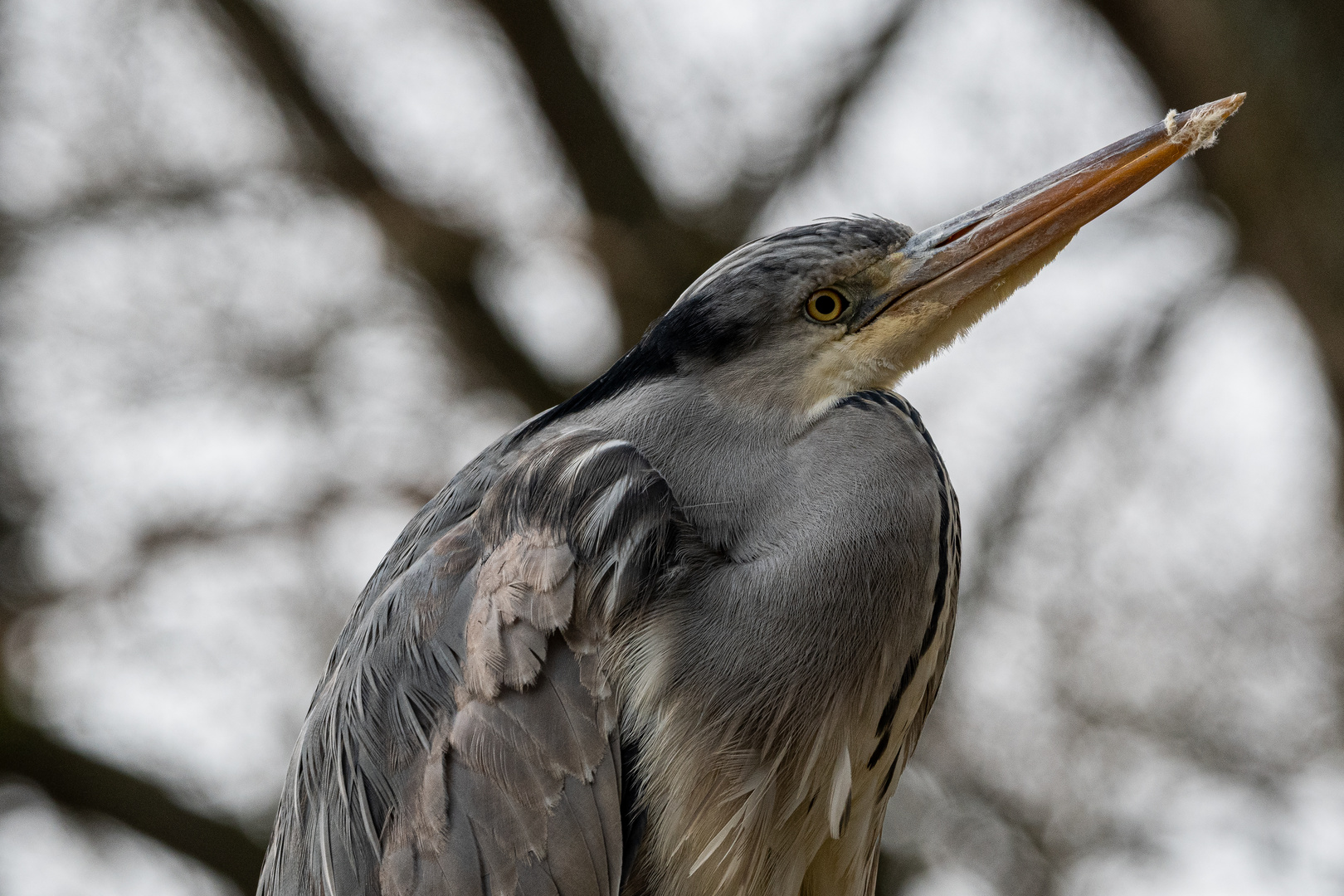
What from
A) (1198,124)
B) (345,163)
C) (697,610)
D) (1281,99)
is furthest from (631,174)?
(697,610)

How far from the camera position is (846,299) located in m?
2.31

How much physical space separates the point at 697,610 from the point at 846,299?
0.70 metres

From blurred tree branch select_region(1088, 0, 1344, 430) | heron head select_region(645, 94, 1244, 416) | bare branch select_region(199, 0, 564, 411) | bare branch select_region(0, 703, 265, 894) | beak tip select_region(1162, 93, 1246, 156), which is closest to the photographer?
beak tip select_region(1162, 93, 1246, 156)

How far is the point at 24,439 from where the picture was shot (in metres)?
5.16

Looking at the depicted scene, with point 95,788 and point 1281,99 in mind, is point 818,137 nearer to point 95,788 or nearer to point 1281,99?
point 1281,99

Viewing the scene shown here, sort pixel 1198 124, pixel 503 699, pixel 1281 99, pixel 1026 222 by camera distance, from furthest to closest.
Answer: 1. pixel 1281 99
2. pixel 1026 222
3. pixel 1198 124
4. pixel 503 699

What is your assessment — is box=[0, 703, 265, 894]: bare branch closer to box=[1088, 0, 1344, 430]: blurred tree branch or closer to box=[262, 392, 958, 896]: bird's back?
box=[262, 392, 958, 896]: bird's back

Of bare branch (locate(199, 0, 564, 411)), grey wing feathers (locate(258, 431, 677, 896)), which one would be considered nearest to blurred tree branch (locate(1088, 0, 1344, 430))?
grey wing feathers (locate(258, 431, 677, 896))

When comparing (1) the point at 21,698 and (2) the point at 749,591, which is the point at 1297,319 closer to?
(2) the point at 749,591

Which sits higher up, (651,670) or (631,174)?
(651,670)

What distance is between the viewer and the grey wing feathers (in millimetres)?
1901

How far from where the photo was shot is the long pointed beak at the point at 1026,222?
210cm

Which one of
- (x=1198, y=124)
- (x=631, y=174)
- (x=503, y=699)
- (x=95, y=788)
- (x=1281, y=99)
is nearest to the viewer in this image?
(x=503, y=699)

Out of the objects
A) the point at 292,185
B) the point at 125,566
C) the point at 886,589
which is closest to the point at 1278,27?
the point at 886,589
